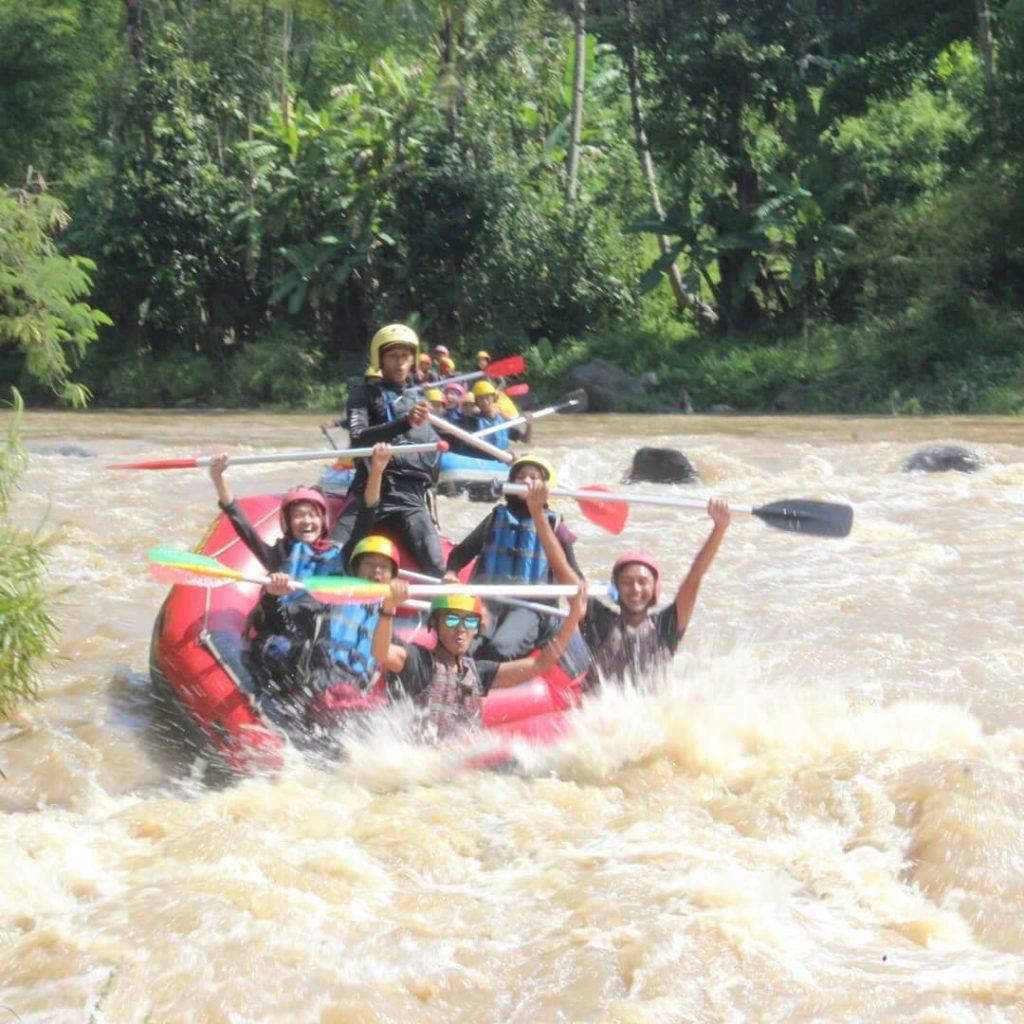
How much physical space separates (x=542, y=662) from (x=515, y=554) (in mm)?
545

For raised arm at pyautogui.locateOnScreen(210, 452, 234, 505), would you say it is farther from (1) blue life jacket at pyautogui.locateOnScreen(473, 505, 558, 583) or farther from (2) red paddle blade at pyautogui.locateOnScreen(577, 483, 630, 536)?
(2) red paddle blade at pyautogui.locateOnScreen(577, 483, 630, 536)

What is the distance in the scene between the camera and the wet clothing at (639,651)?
501 centimetres

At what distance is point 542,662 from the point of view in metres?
4.98

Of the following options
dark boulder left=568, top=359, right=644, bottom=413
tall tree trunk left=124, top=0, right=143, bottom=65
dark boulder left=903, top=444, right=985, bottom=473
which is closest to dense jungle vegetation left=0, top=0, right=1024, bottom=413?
tall tree trunk left=124, top=0, right=143, bottom=65

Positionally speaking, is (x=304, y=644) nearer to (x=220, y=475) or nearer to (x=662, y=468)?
(x=220, y=475)

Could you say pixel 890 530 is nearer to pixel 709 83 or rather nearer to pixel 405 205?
pixel 709 83

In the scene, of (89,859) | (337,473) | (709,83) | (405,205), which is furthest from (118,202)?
(89,859)

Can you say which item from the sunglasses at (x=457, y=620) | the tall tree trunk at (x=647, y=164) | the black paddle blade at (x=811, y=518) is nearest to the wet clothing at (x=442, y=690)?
the sunglasses at (x=457, y=620)

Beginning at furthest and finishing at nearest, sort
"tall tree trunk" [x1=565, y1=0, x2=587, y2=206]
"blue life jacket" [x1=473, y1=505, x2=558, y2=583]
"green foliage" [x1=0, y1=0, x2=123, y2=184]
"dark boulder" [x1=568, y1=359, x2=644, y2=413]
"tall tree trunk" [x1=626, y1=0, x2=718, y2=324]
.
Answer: "green foliage" [x1=0, y1=0, x2=123, y2=184]
"tall tree trunk" [x1=565, y1=0, x2=587, y2=206]
"tall tree trunk" [x1=626, y1=0, x2=718, y2=324]
"dark boulder" [x1=568, y1=359, x2=644, y2=413]
"blue life jacket" [x1=473, y1=505, x2=558, y2=583]

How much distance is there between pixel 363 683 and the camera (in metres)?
4.86

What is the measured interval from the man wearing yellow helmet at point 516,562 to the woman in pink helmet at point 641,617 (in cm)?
26

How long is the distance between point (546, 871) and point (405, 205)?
1836 centimetres

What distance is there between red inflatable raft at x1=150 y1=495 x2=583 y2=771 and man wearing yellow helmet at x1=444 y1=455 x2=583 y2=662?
25cm

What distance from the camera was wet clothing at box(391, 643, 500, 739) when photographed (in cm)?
475
